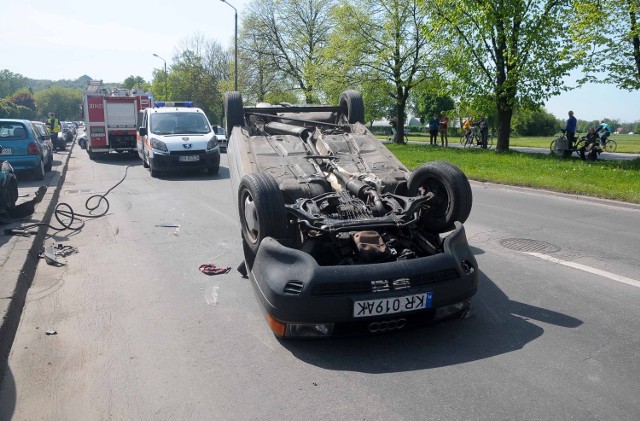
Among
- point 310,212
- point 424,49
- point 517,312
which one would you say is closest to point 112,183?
point 310,212

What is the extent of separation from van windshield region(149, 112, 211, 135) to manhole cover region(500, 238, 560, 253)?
1064 centimetres

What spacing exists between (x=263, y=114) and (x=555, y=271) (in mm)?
4586

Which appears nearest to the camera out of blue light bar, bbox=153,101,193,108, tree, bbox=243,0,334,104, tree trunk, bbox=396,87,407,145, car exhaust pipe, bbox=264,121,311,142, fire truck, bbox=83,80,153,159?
car exhaust pipe, bbox=264,121,311,142

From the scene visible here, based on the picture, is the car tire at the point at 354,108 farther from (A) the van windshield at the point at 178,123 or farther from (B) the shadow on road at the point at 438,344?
(A) the van windshield at the point at 178,123

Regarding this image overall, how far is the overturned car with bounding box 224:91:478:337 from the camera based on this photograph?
3713 millimetres

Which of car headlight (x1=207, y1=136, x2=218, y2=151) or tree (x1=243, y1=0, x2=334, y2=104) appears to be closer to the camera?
car headlight (x1=207, y1=136, x2=218, y2=151)

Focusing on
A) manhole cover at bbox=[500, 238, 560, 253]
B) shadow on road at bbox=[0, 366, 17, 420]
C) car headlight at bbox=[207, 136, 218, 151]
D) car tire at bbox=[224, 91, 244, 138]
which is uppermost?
car tire at bbox=[224, 91, 244, 138]

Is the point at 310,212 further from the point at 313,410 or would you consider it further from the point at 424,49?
the point at 424,49

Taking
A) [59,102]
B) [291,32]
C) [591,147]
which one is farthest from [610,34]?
[59,102]

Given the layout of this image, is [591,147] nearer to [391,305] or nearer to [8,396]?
[391,305]

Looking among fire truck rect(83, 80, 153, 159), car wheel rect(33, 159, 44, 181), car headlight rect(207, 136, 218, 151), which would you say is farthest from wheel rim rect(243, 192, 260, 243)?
fire truck rect(83, 80, 153, 159)

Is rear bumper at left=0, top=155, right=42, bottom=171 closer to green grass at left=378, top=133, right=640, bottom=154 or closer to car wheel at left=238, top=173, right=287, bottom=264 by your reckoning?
car wheel at left=238, top=173, right=287, bottom=264

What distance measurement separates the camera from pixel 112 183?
45.4 feet

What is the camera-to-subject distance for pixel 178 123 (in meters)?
15.6
